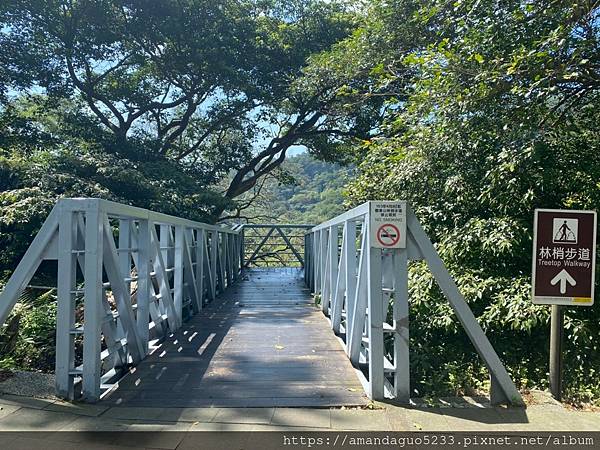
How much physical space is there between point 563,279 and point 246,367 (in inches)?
107

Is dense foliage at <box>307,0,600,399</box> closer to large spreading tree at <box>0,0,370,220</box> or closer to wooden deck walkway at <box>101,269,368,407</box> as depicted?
wooden deck walkway at <box>101,269,368,407</box>

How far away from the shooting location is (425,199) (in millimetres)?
6352

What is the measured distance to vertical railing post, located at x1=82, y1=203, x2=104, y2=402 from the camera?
357cm

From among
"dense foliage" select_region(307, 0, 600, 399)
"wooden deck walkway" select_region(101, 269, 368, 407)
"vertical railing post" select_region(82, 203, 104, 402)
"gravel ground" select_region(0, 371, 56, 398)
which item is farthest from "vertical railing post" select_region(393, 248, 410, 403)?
"gravel ground" select_region(0, 371, 56, 398)

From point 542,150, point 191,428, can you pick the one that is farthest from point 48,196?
point 542,150

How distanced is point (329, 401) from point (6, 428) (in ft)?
6.83

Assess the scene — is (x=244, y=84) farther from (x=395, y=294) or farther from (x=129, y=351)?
(x=395, y=294)

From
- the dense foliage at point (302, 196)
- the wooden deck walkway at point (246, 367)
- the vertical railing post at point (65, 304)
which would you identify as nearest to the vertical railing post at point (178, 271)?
the wooden deck walkway at point (246, 367)

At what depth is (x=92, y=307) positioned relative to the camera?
11.7 ft

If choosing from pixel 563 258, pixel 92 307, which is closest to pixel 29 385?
pixel 92 307

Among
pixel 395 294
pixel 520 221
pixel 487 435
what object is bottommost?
pixel 487 435

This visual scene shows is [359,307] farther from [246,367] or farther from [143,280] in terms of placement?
[143,280]

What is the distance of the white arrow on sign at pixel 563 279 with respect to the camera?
365 cm

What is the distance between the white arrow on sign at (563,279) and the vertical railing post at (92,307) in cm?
330
